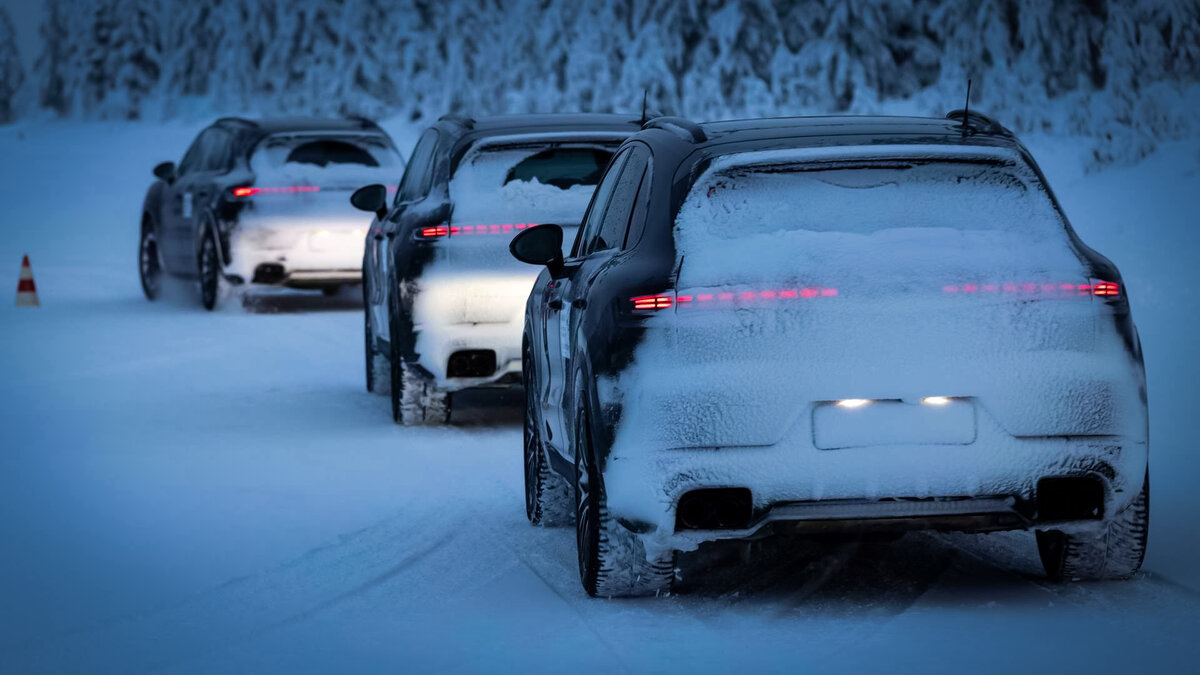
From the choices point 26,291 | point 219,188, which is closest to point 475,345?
point 219,188

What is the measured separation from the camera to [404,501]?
30.7ft

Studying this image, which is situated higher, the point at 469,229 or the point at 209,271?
the point at 469,229

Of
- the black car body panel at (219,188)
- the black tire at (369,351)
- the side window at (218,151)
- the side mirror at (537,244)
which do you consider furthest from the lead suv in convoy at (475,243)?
the side window at (218,151)

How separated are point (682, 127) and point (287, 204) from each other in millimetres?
13035

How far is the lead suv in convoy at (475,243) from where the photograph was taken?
11484 mm

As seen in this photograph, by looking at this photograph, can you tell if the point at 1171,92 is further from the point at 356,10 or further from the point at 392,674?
the point at 356,10

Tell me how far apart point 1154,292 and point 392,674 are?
13.4m

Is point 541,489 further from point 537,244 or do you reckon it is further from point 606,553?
point 606,553

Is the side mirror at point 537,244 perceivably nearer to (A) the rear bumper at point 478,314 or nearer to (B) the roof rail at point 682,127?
(B) the roof rail at point 682,127

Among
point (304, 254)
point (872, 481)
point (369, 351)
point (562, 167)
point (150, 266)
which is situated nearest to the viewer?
point (872, 481)

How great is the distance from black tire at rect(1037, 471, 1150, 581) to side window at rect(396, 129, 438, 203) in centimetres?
622

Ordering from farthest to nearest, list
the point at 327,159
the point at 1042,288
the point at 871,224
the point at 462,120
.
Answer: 1. the point at 327,159
2. the point at 462,120
3. the point at 871,224
4. the point at 1042,288

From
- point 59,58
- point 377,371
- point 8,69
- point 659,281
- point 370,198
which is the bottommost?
point 377,371

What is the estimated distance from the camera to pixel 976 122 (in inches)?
303
